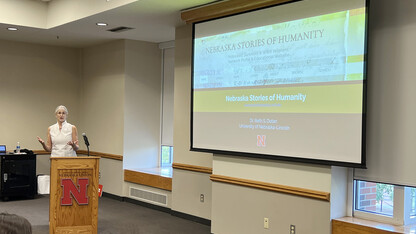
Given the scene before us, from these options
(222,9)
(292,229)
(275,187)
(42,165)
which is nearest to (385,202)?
(292,229)

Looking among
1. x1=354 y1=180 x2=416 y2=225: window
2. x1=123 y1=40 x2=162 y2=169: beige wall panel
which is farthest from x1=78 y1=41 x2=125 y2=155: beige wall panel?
x1=354 y1=180 x2=416 y2=225: window

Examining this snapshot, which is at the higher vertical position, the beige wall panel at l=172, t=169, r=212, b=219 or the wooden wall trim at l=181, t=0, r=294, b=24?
the wooden wall trim at l=181, t=0, r=294, b=24

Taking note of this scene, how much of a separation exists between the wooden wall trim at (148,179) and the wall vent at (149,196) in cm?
Answer: 13

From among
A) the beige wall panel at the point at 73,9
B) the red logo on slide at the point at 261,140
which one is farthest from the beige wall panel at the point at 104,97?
the red logo on slide at the point at 261,140

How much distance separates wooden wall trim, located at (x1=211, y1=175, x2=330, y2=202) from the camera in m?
4.10

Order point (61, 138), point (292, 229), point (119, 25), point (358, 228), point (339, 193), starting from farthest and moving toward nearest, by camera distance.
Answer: point (119, 25) → point (61, 138) → point (292, 229) → point (339, 193) → point (358, 228)

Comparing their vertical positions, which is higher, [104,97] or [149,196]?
[104,97]

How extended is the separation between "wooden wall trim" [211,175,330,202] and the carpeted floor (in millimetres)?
911

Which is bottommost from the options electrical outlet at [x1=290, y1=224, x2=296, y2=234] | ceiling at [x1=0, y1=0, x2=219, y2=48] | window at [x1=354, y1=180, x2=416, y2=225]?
electrical outlet at [x1=290, y1=224, x2=296, y2=234]

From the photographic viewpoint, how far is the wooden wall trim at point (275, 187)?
4.10 metres

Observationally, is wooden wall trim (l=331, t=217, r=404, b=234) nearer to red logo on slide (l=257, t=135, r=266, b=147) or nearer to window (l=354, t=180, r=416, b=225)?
window (l=354, t=180, r=416, b=225)

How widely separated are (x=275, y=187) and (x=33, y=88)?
5.55 meters

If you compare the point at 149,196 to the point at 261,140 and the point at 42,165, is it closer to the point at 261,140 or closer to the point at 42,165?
the point at 42,165

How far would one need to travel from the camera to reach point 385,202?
395 centimetres
